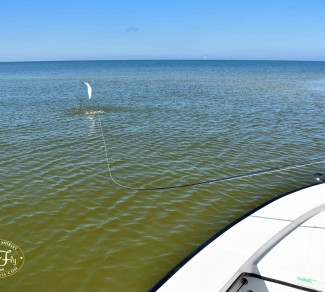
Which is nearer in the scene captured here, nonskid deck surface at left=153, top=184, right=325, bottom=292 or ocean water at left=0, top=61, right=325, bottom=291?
nonskid deck surface at left=153, top=184, right=325, bottom=292

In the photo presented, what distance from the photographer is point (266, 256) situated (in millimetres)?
6285

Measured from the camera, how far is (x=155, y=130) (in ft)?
67.1

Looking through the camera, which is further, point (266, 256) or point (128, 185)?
point (128, 185)

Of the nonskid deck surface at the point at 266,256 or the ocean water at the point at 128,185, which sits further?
the ocean water at the point at 128,185

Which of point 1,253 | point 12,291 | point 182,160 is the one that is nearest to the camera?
point 12,291

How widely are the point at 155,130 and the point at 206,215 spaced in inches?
440

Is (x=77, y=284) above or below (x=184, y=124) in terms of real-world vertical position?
below

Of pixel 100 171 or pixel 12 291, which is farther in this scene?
pixel 100 171

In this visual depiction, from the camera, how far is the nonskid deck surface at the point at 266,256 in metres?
5.70

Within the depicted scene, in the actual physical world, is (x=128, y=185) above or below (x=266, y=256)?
below

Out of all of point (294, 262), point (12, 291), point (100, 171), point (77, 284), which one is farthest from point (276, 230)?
point (100, 171)

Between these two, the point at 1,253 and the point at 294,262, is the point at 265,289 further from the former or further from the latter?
the point at 1,253

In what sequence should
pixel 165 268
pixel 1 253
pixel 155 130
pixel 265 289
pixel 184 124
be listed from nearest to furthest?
pixel 265 289
pixel 165 268
pixel 1 253
pixel 155 130
pixel 184 124

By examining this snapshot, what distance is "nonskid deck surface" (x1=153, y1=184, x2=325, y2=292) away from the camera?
570cm
